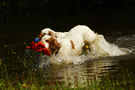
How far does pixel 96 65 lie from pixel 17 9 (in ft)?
87.5

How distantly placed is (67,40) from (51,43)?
2.68 ft

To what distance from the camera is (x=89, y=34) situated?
9477mm

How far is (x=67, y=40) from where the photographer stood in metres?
8.85

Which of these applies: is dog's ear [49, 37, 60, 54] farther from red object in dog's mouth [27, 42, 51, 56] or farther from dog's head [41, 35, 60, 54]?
red object in dog's mouth [27, 42, 51, 56]

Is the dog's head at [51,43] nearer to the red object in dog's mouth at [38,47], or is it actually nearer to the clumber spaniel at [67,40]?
the clumber spaniel at [67,40]

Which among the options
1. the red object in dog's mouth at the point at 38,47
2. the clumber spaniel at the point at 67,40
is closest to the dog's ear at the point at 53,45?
the clumber spaniel at the point at 67,40

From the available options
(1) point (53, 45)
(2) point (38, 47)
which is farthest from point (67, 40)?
(2) point (38, 47)

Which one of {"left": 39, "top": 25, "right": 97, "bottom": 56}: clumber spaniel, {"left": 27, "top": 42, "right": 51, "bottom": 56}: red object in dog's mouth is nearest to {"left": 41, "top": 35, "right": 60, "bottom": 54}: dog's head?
{"left": 39, "top": 25, "right": 97, "bottom": 56}: clumber spaniel

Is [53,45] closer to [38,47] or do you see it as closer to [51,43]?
[51,43]

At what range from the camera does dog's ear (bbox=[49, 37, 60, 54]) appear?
8.13 m

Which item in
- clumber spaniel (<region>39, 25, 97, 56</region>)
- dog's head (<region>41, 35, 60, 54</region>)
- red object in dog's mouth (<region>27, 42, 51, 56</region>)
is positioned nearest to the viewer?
red object in dog's mouth (<region>27, 42, 51, 56</region>)

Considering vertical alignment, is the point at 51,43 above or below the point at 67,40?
below

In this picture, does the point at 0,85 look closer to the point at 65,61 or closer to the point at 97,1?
the point at 65,61

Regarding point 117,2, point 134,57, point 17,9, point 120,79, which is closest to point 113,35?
point 134,57
